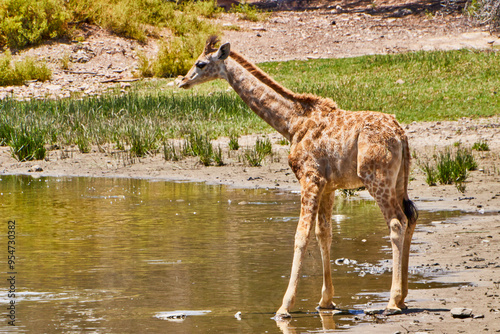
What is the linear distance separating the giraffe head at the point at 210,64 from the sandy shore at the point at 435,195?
2.93 m

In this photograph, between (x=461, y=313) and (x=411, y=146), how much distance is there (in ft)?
33.8

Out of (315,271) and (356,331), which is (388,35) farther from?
(356,331)

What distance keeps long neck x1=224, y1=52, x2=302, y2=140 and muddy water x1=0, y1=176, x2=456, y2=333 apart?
63.1 inches

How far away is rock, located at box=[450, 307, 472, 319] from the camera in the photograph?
6.59 m

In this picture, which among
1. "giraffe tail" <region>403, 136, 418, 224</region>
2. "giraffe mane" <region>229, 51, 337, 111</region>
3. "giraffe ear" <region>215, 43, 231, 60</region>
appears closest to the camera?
"giraffe tail" <region>403, 136, 418, 224</region>

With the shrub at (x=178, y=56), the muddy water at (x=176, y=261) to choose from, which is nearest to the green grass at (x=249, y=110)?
the shrub at (x=178, y=56)

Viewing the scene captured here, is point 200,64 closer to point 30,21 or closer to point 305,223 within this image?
point 305,223

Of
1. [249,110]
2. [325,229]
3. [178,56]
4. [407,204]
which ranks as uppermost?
[407,204]

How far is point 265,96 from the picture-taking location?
816 centimetres

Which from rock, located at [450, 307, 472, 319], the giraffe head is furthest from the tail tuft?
the giraffe head

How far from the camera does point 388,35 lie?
34.2 metres

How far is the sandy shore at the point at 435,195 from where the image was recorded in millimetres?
6777

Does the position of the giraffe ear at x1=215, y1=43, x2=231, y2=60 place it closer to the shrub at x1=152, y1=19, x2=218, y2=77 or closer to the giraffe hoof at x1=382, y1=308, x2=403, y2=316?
the giraffe hoof at x1=382, y1=308, x2=403, y2=316

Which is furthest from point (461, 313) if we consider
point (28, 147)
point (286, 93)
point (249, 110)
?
point (249, 110)
